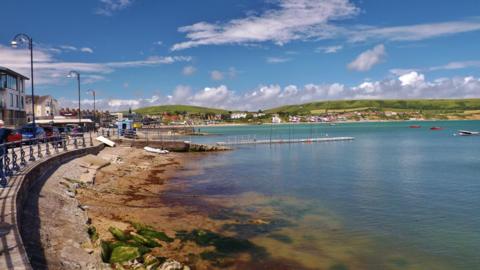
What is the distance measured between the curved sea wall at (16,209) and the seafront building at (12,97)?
30.7 m

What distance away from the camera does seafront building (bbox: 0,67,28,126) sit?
51969 mm

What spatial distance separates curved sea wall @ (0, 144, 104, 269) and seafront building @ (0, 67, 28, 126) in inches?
1209

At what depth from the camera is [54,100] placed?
387ft

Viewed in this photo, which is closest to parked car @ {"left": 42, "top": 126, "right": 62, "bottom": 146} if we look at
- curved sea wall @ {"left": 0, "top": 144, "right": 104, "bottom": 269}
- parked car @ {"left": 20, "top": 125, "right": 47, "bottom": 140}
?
parked car @ {"left": 20, "top": 125, "right": 47, "bottom": 140}

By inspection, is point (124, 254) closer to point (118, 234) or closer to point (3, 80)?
point (118, 234)

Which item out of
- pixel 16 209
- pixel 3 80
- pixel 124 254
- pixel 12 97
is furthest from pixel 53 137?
pixel 12 97

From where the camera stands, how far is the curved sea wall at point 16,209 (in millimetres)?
9312

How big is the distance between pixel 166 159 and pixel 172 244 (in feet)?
132

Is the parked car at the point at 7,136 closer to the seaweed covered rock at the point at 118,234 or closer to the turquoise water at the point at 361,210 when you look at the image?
the turquoise water at the point at 361,210

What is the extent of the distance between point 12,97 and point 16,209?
49.4 meters

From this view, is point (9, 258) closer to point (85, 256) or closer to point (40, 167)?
point (85, 256)

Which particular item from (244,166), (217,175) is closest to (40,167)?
(217,175)

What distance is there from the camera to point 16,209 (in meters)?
13.2

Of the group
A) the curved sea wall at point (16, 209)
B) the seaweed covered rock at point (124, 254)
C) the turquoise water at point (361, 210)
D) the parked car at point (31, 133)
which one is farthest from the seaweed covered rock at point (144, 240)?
the parked car at point (31, 133)
